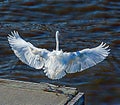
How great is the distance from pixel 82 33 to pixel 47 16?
1.54m

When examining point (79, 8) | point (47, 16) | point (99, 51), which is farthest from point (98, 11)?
point (99, 51)

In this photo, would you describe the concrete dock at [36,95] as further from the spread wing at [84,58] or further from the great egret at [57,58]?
the spread wing at [84,58]

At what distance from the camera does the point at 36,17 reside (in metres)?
12.8

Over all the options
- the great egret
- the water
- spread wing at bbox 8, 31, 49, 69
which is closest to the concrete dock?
the great egret

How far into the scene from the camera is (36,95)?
6.47 m

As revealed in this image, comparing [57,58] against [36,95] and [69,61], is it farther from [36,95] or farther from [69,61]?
[36,95]

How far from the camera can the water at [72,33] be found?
9305mm

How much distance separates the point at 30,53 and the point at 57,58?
0.58 m

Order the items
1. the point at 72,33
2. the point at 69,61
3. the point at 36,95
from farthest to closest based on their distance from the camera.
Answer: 1. the point at 72,33
2. the point at 69,61
3. the point at 36,95

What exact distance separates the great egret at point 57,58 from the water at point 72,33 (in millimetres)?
1827

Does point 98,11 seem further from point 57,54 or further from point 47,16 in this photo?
point 57,54

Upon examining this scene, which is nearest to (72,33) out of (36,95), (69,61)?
(69,61)

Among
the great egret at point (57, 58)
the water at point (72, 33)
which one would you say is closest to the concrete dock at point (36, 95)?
the great egret at point (57, 58)

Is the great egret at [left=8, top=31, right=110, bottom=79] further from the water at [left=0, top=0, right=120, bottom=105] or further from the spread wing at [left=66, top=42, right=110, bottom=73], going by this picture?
the water at [left=0, top=0, right=120, bottom=105]
